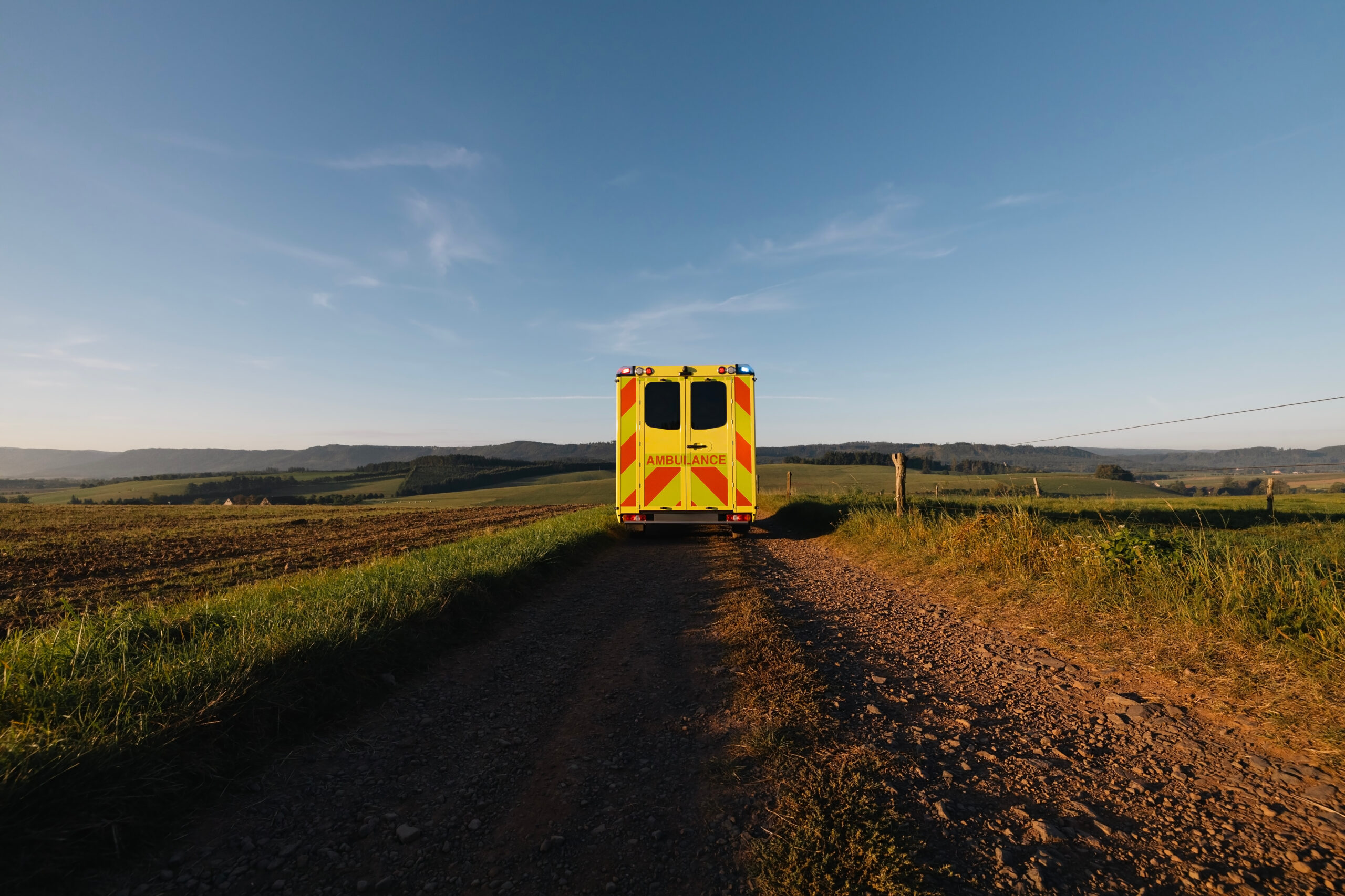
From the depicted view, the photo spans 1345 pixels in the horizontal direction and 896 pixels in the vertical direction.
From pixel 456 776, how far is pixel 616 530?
10.8 meters

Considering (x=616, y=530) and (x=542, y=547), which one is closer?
(x=542, y=547)

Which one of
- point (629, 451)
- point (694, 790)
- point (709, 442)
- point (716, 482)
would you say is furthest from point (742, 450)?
point (694, 790)

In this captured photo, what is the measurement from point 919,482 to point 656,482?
2110 centimetres

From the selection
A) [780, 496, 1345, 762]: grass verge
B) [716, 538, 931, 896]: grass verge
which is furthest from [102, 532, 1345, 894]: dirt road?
[780, 496, 1345, 762]: grass verge

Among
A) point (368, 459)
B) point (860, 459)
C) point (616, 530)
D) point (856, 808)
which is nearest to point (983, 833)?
point (856, 808)

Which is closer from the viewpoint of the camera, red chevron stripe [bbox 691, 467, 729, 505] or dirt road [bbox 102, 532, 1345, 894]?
dirt road [bbox 102, 532, 1345, 894]

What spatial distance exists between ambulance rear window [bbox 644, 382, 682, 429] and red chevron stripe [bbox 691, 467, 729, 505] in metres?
1.02

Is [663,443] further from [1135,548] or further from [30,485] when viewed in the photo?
[30,485]

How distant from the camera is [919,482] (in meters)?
28.2

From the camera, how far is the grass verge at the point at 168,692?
213 cm

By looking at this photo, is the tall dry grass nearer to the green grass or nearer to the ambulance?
the ambulance

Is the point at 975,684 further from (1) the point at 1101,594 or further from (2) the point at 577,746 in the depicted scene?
(2) the point at 577,746

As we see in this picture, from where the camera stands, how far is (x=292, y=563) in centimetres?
1073

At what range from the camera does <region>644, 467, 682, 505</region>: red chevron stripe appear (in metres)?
11.5
